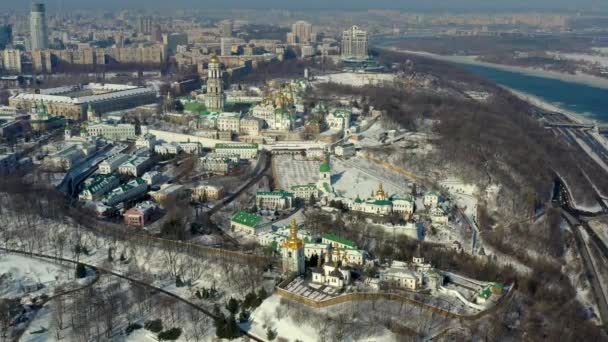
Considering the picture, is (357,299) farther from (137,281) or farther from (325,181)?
(325,181)

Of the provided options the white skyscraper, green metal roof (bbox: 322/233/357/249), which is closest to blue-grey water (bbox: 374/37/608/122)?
the white skyscraper

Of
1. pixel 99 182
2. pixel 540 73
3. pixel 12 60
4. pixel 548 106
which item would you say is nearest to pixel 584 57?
pixel 540 73

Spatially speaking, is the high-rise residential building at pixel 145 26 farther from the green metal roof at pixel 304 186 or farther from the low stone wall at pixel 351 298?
the low stone wall at pixel 351 298

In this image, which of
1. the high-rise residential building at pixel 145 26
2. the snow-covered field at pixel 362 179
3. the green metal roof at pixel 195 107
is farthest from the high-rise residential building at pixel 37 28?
the snow-covered field at pixel 362 179

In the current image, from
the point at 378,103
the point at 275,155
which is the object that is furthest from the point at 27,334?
the point at 378,103

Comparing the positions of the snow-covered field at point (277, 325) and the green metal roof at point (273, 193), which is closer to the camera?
the snow-covered field at point (277, 325)

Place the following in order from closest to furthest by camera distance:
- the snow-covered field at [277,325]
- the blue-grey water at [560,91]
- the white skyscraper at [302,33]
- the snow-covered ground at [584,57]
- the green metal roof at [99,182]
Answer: the snow-covered field at [277,325] < the green metal roof at [99,182] < the blue-grey water at [560,91] < the snow-covered ground at [584,57] < the white skyscraper at [302,33]

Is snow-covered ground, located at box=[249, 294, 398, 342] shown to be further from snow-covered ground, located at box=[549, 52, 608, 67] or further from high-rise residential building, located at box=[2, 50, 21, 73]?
snow-covered ground, located at box=[549, 52, 608, 67]
